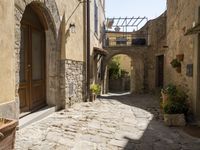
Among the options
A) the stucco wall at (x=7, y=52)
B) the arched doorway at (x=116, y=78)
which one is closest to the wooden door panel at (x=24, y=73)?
the stucco wall at (x=7, y=52)

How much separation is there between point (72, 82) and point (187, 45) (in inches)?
150

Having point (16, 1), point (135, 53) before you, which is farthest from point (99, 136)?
point (135, 53)

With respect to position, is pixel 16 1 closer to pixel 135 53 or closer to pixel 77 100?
pixel 77 100

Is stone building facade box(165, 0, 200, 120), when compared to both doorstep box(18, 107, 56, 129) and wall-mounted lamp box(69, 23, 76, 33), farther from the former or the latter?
doorstep box(18, 107, 56, 129)

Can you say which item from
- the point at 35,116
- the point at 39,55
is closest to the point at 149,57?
the point at 39,55

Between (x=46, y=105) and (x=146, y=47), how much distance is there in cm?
1146

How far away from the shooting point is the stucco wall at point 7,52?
13.0 ft

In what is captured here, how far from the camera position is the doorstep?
16.3 ft

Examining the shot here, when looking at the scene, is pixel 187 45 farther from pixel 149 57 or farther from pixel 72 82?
pixel 149 57

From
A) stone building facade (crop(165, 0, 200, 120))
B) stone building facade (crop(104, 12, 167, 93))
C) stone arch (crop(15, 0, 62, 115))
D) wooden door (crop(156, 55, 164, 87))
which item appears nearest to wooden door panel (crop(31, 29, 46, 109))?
stone arch (crop(15, 0, 62, 115))

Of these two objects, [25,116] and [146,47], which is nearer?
[25,116]

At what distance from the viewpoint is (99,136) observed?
4.62m

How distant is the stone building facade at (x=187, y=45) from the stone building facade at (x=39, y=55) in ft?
11.4

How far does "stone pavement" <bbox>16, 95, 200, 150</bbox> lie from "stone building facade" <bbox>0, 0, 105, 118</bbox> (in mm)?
631
